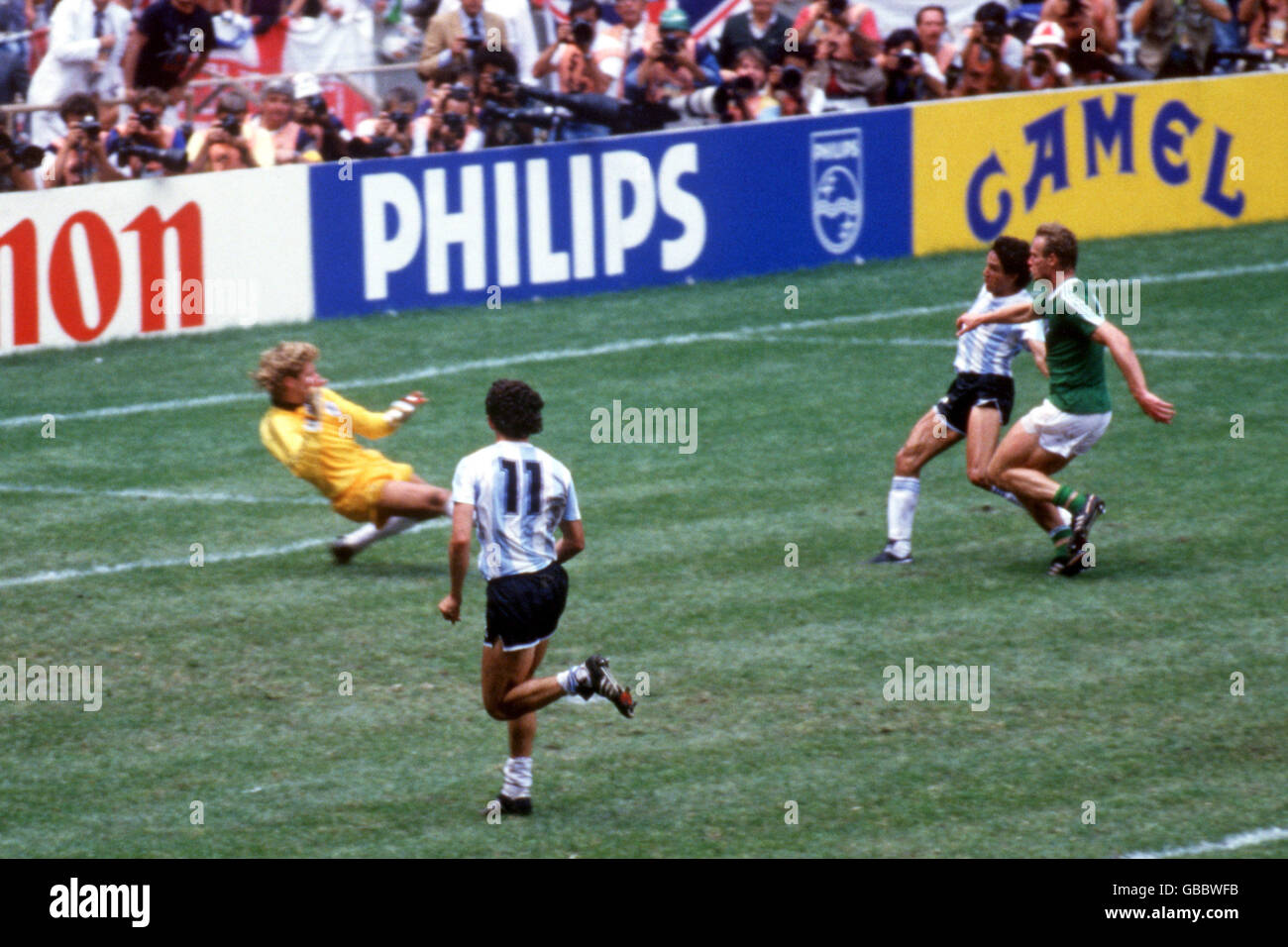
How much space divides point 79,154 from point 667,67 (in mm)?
6176

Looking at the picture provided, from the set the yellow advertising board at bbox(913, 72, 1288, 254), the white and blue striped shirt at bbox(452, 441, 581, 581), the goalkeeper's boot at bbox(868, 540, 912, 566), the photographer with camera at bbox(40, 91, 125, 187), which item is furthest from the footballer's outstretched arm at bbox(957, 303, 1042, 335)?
the yellow advertising board at bbox(913, 72, 1288, 254)

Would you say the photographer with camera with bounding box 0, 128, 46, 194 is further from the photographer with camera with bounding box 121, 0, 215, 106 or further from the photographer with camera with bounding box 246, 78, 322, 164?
the photographer with camera with bounding box 246, 78, 322, 164

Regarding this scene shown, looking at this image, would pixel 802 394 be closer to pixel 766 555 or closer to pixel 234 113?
pixel 766 555

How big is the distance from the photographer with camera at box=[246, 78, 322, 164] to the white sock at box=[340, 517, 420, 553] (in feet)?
27.5

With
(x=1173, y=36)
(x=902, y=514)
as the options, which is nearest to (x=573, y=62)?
(x=1173, y=36)

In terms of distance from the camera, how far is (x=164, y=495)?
43.4 ft

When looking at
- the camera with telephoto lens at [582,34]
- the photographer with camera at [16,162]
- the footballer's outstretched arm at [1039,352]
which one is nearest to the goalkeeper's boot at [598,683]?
the footballer's outstretched arm at [1039,352]

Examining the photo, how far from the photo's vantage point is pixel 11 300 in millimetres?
17312

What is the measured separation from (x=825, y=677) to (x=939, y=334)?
9.08 meters

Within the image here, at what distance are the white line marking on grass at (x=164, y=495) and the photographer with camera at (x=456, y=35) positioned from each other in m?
8.45

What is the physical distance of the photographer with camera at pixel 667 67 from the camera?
68.8 feet

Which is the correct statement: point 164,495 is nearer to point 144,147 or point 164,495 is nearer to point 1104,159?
point 144,147

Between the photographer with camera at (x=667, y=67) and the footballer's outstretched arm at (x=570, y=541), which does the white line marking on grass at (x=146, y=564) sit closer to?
the footballer's outstretched arm at (x=570, y=541)
